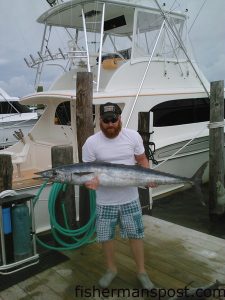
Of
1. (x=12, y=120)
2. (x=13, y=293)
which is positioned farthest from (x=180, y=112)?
(x=12, y=120)

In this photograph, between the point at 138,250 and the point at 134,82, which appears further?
the point at 134,82

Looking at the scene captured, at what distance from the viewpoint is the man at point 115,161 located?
3.24 metres

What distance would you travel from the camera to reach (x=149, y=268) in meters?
3.91

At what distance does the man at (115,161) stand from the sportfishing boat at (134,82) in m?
4.03

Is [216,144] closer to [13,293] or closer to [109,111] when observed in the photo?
[109,111]

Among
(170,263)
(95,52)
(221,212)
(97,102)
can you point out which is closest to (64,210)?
(170,263)

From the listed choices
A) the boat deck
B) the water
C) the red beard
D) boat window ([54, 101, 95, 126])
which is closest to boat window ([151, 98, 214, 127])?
the water

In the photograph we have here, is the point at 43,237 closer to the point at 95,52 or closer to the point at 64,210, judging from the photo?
the point at 64,210

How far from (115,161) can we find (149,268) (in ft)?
4.65

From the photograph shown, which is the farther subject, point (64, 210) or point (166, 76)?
point (166, 76)

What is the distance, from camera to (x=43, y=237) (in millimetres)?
5918

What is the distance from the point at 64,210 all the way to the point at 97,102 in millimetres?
2805

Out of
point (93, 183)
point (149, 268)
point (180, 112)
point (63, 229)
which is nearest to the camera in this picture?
point (93, 183)

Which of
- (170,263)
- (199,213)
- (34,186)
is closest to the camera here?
(170,263)
